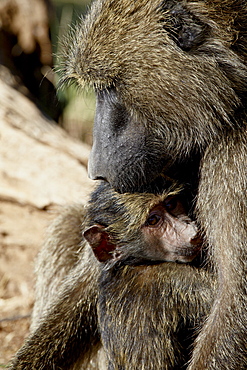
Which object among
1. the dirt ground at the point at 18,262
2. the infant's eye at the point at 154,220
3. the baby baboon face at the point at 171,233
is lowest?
the dirt ground at the point at 18,262

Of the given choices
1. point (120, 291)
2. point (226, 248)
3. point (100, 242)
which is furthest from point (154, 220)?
point (226, 248)

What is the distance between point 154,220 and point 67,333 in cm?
101

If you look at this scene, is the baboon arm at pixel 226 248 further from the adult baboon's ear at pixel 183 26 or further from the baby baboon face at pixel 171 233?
the adult baboon's ear at pixel 183 26

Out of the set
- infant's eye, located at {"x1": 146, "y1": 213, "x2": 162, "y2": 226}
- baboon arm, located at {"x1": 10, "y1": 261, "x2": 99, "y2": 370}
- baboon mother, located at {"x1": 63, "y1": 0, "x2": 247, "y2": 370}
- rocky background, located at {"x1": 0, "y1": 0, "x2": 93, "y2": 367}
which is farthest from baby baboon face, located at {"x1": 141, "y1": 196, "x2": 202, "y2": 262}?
rocky background, located at {"x1": 0, "y1": 0, "x2": 93, "y2": 367}

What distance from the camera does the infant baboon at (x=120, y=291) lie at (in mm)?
3285

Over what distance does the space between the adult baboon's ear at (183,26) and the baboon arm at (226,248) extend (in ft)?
1.65

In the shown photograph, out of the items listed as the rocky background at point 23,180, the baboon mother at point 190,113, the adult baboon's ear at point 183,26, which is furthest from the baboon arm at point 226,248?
the rocky background at point 23,180

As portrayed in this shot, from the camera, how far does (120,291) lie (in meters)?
3.49

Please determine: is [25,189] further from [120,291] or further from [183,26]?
[183,26]

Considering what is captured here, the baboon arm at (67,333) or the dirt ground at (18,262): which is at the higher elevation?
the baboon arm at (67,333)

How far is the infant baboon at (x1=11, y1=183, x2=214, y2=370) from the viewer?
329 cm

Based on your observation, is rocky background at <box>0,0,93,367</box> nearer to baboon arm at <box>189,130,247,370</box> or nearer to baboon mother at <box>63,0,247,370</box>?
baboon mother at <box>63,0,247,370</box>

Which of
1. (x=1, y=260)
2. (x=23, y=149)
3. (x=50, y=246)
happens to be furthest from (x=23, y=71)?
(x=50, y=246)

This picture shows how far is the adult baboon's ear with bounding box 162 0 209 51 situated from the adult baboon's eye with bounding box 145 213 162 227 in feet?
3.12
